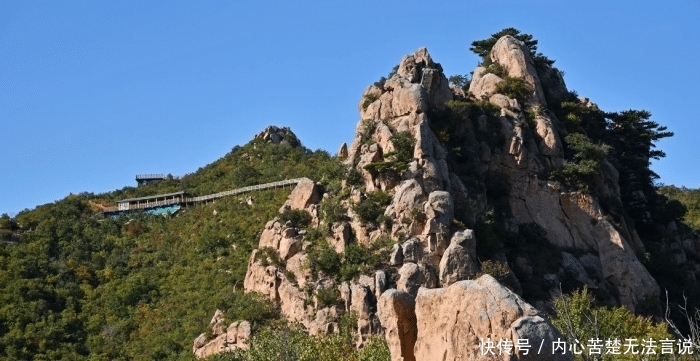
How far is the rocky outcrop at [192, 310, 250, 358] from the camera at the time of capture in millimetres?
49125

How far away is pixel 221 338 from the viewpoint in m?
50.5

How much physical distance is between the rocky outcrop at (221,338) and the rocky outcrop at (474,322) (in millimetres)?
21262

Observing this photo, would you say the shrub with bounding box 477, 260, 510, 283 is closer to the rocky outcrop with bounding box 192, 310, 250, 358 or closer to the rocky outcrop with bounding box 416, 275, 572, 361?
the rocky outcrop with bounding box 192, 310, 250, 358

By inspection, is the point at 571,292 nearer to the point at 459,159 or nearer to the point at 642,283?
the point at 642,283

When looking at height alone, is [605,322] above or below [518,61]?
below

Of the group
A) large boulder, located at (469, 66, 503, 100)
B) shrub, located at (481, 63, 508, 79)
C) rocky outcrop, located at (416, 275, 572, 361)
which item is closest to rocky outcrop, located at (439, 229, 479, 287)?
large boulder, located at (469, 66, 503, 100)

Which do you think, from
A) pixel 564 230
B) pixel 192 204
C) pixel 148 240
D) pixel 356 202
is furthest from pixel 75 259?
pixel 564 230

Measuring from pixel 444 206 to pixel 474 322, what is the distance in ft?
75.3

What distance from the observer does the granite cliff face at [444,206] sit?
48.2 m

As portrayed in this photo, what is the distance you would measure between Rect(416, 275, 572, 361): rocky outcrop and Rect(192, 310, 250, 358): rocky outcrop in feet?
69.8

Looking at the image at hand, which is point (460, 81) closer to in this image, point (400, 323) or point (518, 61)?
point (518, 61)

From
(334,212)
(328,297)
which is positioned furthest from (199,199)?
(328,297)

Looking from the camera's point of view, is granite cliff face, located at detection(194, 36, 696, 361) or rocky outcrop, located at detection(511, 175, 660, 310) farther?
rocky outcrop, located at detection(511, 175, 660, 310)

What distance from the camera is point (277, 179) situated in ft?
250
